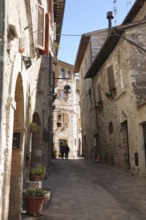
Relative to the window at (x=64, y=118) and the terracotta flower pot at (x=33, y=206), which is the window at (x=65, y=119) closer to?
the window at (x=64, y=118)

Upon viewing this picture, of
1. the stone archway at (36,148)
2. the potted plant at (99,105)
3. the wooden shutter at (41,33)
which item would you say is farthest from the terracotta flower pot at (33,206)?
the potted plant at (99,105)

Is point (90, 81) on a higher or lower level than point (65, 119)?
higher

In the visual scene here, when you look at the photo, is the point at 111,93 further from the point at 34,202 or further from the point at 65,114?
the point at 65,114

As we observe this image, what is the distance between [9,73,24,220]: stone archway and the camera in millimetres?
6200

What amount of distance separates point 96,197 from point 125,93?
21.4 feet

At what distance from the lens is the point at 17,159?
6355mm

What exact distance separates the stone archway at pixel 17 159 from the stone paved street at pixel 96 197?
72 cm

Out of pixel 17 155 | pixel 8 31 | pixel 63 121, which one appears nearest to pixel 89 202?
pixel 17 155

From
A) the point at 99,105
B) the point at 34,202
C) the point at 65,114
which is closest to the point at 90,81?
the point at 99,105

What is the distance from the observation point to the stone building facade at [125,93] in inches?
518

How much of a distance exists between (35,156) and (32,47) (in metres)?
4.95

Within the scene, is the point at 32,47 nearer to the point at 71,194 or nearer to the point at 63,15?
the point at 71,194

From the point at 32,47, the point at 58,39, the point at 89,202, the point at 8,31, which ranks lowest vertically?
the point at 89,202

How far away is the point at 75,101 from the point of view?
3606 centimetres
